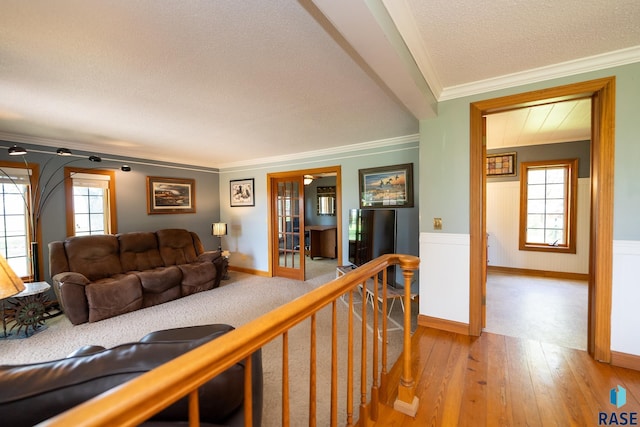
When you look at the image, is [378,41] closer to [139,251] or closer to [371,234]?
[371,234]

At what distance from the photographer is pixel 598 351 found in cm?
197

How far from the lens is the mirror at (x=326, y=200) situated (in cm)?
784

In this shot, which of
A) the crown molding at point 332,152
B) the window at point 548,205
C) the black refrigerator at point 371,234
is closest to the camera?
the black refrigerator at point 371,234

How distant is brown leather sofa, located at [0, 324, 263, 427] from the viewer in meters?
0.69

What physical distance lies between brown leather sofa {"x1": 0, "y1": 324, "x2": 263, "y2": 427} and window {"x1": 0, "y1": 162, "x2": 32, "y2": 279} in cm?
406

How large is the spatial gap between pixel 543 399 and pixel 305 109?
9.42 ft

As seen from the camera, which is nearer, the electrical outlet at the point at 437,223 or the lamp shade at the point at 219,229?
the electrical outlet at the point at 437,223

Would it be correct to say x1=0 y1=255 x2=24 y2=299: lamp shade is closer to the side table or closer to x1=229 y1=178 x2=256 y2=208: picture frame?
the side table

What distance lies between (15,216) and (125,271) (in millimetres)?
1472

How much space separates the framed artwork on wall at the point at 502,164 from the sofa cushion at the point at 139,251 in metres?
6.00

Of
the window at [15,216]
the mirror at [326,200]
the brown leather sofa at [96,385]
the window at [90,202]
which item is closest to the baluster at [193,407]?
the brown leather sofa at [96,385]

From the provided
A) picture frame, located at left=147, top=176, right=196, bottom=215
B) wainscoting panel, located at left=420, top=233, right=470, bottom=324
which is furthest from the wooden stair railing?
picture frame, located at left=147, top=176, right=196, bottom=215

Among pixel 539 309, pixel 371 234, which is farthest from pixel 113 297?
pixel 539 309

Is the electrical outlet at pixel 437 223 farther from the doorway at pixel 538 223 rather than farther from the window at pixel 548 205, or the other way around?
the window at pixel 548 205
